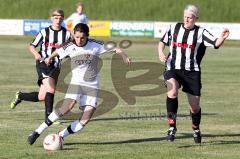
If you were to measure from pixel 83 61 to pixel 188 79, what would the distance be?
1836mm

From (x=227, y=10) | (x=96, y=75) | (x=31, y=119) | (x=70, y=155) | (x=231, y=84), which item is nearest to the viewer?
(x=70, y=155)

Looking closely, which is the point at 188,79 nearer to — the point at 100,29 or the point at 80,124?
the point at 80,124

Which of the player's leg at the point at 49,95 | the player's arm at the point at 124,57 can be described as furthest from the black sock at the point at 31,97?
the player's arm at the point at 124,57

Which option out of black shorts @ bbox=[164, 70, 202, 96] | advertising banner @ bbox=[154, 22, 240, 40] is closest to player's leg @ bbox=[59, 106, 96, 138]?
black shorts @ bbox=[164, 70, 202, 96]

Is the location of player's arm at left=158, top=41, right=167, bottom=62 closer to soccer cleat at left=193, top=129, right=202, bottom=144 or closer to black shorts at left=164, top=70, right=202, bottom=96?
black shorts at left=164, top=70, right=202, bottom=96

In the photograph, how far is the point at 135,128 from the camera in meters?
13.1

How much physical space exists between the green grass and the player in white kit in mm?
50198

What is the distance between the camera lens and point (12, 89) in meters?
19.4

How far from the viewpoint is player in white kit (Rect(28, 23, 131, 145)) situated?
35.4ft

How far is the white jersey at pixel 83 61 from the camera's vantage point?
35.7 ft

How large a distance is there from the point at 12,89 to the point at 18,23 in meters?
32.1

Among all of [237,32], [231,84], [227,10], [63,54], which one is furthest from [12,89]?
[227,10]

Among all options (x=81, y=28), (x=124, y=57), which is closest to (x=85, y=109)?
(x=124, y=57)

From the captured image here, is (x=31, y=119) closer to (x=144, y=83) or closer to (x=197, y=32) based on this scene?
(x=197, y=32)
